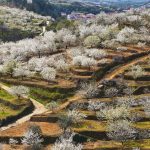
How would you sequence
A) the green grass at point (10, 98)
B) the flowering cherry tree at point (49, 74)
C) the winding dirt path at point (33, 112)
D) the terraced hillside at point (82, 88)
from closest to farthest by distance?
1. the terraced hillside at point (82, 88)
2. the winding dirt path at point (33, 112)
3. the green grass at point (10, 98)
4. the flowering cherry tree at point (49, 74)

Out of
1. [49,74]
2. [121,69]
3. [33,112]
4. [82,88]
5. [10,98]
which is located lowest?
[33,112]

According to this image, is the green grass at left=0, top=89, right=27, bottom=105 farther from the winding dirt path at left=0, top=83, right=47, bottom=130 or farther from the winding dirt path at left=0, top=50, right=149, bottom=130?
the winding dirt path at left=0, top=50, right=149, bottom=130

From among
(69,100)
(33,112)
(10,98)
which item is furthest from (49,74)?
(33,112)

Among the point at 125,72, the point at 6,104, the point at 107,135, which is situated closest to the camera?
the point at 107,135

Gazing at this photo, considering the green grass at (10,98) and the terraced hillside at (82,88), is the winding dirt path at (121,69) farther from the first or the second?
the green grass at (10,98)

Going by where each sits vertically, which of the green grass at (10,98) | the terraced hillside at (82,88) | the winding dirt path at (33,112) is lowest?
the winding dirt path at (33,112)

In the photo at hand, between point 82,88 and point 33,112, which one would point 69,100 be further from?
point 33,112

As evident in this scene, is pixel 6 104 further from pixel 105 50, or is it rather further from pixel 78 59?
pixel 105 50

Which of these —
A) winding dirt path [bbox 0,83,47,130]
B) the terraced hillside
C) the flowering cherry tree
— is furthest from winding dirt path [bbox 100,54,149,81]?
winding dirt path [bbox 0,83,47,130]

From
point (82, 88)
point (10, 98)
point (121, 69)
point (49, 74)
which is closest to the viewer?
point (10, 98)

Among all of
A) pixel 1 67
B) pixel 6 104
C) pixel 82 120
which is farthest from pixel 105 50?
pixel 82 120

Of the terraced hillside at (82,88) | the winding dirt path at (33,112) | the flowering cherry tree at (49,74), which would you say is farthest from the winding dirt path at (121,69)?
the winding dirt path at (33,112)
